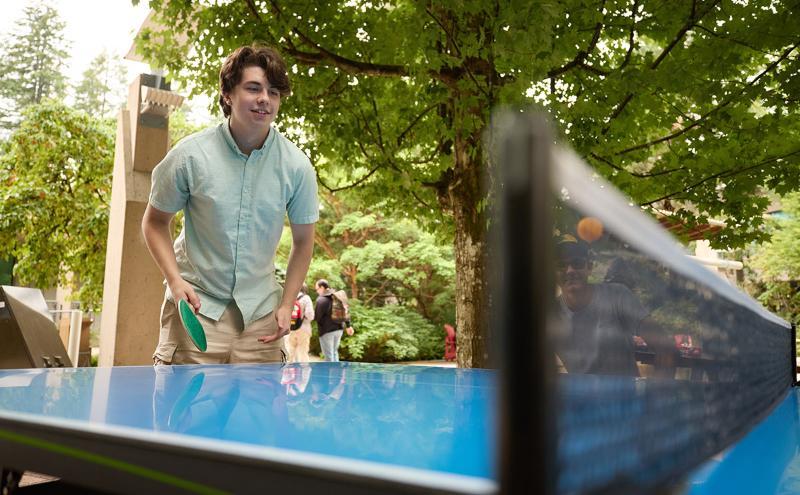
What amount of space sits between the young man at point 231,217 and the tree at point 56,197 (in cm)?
1031

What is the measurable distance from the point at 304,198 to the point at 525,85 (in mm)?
2256

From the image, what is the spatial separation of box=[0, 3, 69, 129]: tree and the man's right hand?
51.7 m

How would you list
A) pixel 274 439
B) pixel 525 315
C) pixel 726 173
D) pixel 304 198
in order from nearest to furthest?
pixel 525 315
pixel 274 439
pixel 304 198
pixel 726 173

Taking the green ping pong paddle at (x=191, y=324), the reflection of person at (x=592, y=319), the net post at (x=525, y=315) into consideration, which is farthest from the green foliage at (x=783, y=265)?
the net post at (x=525, y=315)

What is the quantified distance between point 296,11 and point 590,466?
20.4 feet

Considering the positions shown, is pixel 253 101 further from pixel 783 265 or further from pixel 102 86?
pixel 102 86

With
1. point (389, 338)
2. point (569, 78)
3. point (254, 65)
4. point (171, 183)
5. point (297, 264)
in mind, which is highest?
point (569, 78)

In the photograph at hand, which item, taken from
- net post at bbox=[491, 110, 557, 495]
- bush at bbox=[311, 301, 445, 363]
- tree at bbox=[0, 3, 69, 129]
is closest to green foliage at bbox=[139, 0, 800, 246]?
net post at bbox=[491, 110, 557, 495]

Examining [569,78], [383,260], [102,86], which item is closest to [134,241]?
[569,78]

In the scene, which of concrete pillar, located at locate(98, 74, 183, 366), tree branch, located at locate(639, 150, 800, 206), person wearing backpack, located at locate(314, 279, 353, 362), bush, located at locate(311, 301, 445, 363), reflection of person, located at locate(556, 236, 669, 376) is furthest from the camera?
bush, located at locate(311, 301, 445, 363)

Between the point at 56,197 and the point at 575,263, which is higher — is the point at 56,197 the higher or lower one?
the higher one

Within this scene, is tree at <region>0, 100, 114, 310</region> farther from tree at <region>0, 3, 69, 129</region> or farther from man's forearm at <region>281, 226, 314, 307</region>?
tree at <region>0, 3, 69, 129</region>

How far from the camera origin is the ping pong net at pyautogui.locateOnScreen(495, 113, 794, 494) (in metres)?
0.42

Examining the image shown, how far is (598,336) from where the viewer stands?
2.20ft
